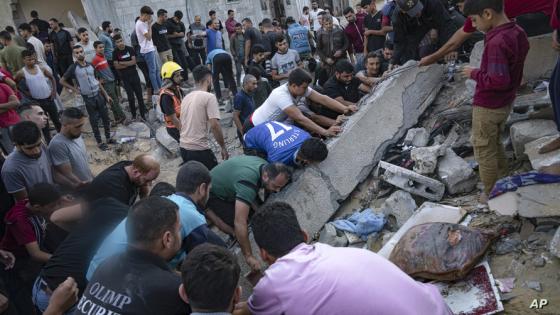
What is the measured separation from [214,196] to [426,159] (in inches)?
79.2

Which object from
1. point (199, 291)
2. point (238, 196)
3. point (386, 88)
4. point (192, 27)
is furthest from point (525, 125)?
point (192, 27)

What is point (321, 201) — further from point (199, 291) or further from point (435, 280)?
point (199, 291)

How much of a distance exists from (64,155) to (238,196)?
198cm

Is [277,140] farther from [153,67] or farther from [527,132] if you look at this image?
[153,67]

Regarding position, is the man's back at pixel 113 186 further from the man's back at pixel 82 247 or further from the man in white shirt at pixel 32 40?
the man in white shirt at pixel 32 40

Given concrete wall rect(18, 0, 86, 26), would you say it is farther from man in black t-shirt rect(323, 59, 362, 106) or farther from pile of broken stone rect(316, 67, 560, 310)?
pile of broken stone rect(316, 67, 560, 310)

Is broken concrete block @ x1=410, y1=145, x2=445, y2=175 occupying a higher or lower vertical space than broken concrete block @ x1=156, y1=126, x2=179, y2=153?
higher

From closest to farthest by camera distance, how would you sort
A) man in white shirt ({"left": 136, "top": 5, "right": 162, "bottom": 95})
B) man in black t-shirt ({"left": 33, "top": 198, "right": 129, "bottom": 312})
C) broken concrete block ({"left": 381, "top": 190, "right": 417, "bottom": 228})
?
man in black t-shirt ({"left": 33, "top": 198, "right": 129, "bottom": 312}) → broken concrete block ({"left": 381, "top": 190, "right": 417, "bottom": 228}) → man in white shirt ({"left": 136, "top": 5, "right": 162, "bottom": 95})

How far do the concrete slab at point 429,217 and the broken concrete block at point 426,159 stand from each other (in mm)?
430

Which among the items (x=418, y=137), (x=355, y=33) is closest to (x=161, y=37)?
(x=355, y=33)

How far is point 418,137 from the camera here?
4680 millimetres

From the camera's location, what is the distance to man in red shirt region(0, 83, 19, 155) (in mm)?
5422

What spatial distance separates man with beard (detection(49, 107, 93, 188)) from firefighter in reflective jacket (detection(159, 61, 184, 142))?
4.95 ft

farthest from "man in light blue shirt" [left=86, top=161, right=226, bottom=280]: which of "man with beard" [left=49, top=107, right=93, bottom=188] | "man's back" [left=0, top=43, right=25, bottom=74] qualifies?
"man's back" [left=0, top=43, right=25, bottom=74]
